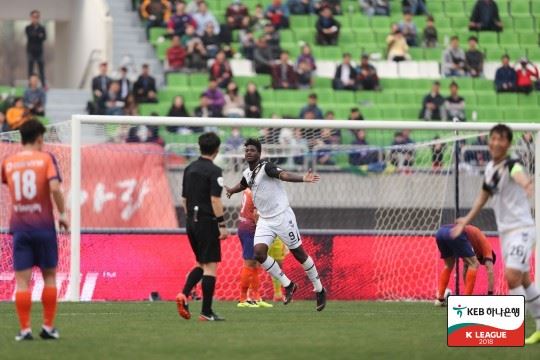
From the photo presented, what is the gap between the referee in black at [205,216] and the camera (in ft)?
49.3

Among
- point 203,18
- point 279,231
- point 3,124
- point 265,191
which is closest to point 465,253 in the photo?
point 279,231

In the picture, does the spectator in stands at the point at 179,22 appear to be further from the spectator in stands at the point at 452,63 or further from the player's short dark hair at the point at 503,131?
the player's short dark hair at the point at 503,131

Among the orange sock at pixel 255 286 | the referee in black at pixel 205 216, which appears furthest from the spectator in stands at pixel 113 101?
the referee in black at pixel 205 216

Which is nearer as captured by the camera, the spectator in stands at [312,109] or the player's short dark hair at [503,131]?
the player's short dark hair at [503,131]

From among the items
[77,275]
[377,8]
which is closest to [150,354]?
[77,275]

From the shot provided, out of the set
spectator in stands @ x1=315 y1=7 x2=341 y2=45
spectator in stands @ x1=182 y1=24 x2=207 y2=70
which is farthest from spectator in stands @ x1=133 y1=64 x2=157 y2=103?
spectator in stands @ x1=315 y1=7 x2=341 y2=45

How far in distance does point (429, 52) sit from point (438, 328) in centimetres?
1841

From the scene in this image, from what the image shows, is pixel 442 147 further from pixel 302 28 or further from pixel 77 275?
pixel 302 28

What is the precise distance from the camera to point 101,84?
27656 mm

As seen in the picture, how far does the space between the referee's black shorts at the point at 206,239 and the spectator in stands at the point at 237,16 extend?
16327 mm

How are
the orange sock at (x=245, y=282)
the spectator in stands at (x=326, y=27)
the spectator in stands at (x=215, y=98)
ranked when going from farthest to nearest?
the spectator in stands at (x=326, y=27) → the spectator in stands at (x=215, y=98) → the orange sock at (x=245, y=282)

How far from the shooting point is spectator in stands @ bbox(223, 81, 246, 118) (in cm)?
2819

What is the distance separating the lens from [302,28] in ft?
107

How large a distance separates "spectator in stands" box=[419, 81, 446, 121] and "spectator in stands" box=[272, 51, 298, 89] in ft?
8.72
